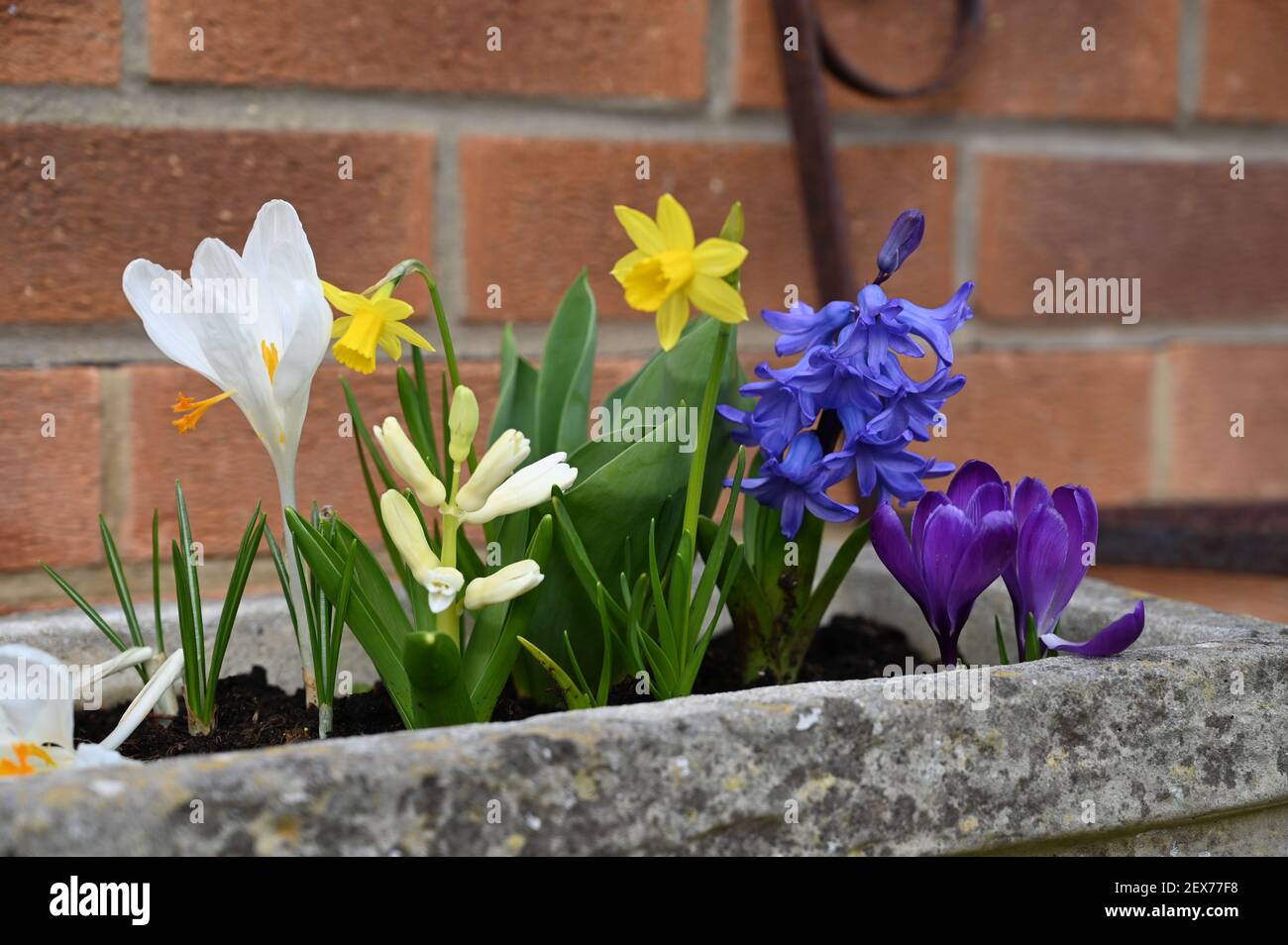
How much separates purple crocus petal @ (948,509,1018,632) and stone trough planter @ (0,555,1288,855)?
0.06 meters

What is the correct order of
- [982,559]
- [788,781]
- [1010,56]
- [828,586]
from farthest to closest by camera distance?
[1010,56]
[828,586]
[982,559]
[788,781]

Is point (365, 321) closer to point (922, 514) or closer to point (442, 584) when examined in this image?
point (442, 584)

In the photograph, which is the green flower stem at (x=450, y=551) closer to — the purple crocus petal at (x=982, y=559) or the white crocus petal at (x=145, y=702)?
the white crocus petal at (x=145, y=702)

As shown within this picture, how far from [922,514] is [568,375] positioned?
223mm

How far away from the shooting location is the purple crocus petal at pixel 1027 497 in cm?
63

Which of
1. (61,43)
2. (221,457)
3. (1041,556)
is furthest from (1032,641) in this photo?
(61,43)

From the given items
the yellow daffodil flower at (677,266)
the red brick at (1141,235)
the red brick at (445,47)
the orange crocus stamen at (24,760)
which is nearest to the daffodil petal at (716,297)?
the yellow daffodil flower at (677,266)

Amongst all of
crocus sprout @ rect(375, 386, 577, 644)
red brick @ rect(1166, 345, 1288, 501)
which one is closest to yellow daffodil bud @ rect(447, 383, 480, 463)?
crocus sprout @ rect(375, 386, 577, 644)

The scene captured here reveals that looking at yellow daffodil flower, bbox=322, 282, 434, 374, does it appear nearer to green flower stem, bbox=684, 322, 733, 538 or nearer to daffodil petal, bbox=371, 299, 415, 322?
daffodil petal, bbox=371, 299, 415, 322

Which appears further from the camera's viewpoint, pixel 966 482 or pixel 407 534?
pixel 966 482

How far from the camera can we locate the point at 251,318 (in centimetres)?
55

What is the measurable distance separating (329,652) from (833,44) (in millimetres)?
646

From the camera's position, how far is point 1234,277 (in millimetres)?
1121

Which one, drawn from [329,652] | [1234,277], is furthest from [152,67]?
[1234,277]
